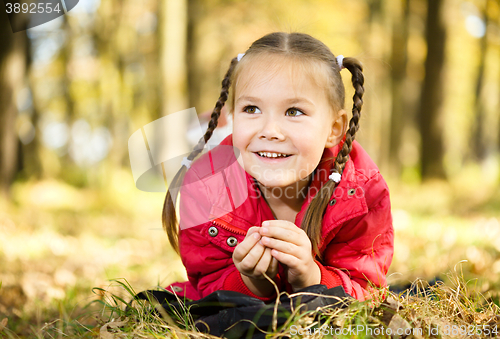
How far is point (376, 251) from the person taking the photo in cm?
230

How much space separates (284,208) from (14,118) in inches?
261

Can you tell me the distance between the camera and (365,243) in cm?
223

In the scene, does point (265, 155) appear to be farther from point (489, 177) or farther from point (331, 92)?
point (489, 177)

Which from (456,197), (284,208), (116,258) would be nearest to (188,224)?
(284,208)

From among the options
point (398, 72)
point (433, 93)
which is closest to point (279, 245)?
point (433, 93)

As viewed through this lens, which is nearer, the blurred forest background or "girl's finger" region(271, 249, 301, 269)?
"girl's finger" region(271, 249, 301, 269)

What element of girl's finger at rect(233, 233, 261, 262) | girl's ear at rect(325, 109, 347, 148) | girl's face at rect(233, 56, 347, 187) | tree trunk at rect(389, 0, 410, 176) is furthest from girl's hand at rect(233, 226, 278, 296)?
tree trunk at rect(389, 0, 410, 176)

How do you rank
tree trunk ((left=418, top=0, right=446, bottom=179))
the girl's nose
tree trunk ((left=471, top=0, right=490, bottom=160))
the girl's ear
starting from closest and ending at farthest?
the girl's nose → the girl's ear → tree trunk ((left=418, top=0, right=446, bottom=179)) → tree trunk ((left=471, top=0, right=490, bottom=160))

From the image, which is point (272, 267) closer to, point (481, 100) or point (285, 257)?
point (285, 257)

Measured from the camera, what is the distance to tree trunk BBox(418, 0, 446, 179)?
7860 millimetres

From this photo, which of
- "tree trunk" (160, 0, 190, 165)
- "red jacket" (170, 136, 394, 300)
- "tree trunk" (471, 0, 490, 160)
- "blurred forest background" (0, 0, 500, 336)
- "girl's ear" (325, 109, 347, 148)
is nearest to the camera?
"red jacket" (170, 136, 394, 300)

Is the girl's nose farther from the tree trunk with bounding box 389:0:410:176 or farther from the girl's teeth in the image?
the tree trunk with bounding box 389:0:410:176

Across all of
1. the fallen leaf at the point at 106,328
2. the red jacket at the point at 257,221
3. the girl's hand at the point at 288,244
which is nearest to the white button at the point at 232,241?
the red jacket at the point at 257,221

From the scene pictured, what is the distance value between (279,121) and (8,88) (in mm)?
6654
